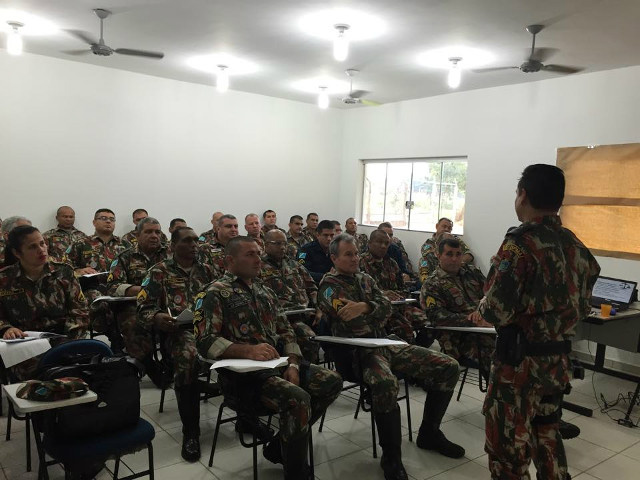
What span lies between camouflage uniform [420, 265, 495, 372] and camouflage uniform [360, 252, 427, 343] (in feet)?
0.95

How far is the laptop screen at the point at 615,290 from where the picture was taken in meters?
4.42

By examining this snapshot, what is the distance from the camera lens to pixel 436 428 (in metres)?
3.29

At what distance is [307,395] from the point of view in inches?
104

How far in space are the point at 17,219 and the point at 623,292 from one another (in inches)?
225

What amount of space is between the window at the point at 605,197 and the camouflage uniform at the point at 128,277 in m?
4.23

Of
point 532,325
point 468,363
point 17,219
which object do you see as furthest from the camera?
point 17,219

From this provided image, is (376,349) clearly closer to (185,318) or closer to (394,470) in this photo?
(394,470)

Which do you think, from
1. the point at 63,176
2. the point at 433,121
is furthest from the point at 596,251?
the point at 63,176

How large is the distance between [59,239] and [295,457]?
16.4 feet

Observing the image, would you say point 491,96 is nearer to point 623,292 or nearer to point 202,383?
point 623,292

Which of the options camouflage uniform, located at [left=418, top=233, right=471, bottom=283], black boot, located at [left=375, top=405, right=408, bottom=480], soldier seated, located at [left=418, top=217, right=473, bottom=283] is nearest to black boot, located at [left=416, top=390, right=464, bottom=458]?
black boot, located at [left=375, top=405, right=408, bottom=480]

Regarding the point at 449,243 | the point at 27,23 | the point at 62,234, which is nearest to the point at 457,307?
the point at 449,243

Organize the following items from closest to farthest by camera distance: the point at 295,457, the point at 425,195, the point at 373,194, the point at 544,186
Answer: the point at 544,186 < the point at 295,457 < the point at 425,195 < the point at 373,194

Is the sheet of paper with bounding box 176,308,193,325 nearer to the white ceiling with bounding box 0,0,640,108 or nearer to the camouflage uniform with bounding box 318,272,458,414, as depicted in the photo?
the camouflage uniform with bounding box 318,272,458,414
